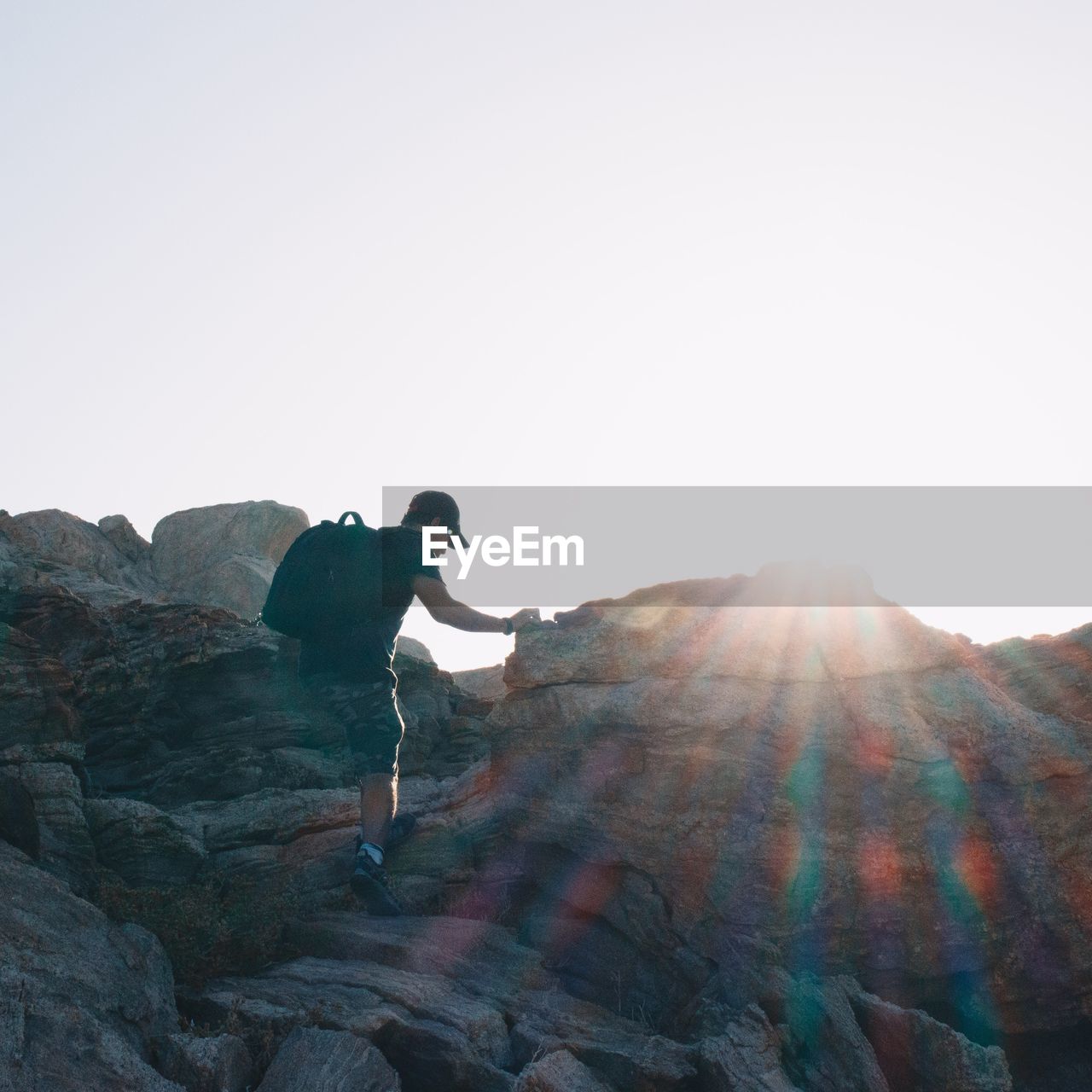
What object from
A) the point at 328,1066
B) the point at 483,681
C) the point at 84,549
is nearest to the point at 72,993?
the point at 328,1066

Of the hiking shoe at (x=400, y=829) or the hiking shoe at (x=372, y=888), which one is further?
the hiking shoe at (x=400, y=829)

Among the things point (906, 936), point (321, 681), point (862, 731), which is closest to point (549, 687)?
point (321, 681)

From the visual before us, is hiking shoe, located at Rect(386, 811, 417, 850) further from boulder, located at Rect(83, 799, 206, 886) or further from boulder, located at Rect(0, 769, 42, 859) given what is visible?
boulder, located at Rect(0, 769, 42, 859)

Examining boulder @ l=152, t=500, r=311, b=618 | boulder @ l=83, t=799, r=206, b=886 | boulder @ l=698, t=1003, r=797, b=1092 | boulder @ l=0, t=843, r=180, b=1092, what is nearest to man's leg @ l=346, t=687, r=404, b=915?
boulder @ l=83, t=799, r=206, b=886

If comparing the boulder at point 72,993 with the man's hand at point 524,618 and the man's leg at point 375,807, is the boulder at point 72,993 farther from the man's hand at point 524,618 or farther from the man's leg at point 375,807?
the man's hand at point 524,618

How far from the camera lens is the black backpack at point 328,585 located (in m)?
12.6

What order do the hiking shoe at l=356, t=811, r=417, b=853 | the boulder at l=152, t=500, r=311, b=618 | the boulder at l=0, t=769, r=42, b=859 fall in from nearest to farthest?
1. the boulder at l=0, t=769, r=42, b=859
2. the hiking shoe at l=356, t=811, r=417, b=853
3. the boulder at l=152, t=500, r=311, b=618

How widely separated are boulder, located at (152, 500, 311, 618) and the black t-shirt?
17323 mm

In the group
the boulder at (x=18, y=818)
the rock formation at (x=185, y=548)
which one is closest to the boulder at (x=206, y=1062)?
the boulder at (x=18, y=818)

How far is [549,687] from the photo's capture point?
1354 cm

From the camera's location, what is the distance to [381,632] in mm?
12836

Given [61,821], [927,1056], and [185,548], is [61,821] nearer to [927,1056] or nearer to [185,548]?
[927,1056]

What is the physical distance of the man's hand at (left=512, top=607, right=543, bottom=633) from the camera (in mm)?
13336

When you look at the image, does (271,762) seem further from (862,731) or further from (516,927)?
(862,731)
